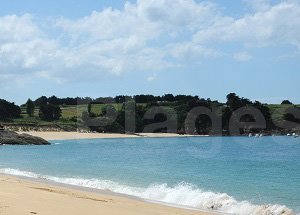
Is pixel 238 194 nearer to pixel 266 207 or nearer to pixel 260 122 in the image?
pixel 266 207

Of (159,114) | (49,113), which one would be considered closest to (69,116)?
(49,113)

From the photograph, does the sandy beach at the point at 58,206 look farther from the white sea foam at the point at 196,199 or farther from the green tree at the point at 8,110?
the green tree at the point at 8,110

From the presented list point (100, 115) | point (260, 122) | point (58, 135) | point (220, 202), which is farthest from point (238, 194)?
point (260, 122)

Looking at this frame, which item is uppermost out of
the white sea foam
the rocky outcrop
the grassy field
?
the grassy field

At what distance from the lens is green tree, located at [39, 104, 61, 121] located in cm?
14588

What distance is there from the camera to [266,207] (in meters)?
19.4

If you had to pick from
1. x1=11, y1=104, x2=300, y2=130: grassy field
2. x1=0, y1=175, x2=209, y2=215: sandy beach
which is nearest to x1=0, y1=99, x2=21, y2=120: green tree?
x1=11, y1=104, x2=300, y2=130: grassy field

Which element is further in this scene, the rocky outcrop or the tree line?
the tree line

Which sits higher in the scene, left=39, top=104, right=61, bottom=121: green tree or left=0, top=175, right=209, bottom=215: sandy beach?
left=39, top=104, right=61, bottom=121: green tree

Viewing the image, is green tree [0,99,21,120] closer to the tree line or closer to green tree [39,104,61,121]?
the tree line

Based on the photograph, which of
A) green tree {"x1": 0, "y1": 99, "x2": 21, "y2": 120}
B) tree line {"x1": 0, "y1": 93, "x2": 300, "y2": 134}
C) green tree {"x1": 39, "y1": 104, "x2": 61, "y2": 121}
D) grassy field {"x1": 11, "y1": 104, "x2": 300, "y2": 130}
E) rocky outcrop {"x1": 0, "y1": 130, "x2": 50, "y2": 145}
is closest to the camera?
rocky outcrop {"x1": 0, "y1": 130, "x2": 50, "y2": 145}

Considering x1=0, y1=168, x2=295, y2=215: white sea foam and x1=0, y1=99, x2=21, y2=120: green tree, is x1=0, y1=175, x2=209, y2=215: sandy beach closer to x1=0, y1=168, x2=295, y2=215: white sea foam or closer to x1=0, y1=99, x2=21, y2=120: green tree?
x1=0, y1=168, x2=295, y2=215: white sea foam

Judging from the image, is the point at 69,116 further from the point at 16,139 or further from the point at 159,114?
the point at 16,139

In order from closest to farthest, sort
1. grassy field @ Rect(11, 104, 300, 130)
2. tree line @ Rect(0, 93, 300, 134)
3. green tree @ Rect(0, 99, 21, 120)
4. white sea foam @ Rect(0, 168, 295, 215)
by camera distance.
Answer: white sea foam @ Rect(0, 168, 295, 215) → grassy field @ Rect(11, 104, 300, 130) → green tree @ Rect(0, 99, 21, 120) → tree line @ Rect(0, 93, 300, 134)
